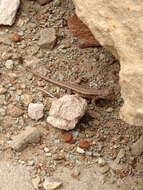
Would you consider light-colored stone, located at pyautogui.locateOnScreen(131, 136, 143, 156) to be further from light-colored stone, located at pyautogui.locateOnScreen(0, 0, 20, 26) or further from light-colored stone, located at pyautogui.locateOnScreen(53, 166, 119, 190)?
light-colored stone, located at pyautogui.locateOnScreen(0, 0, 20, 26)

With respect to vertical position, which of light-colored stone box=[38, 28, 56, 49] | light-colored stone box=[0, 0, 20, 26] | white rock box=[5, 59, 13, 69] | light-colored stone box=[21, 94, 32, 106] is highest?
light-colored stone box=[0, 0, 20, 26]

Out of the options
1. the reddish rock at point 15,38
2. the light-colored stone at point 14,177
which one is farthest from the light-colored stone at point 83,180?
the reddish rock at point 15,38

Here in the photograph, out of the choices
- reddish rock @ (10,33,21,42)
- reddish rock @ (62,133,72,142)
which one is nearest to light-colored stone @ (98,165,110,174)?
reddish rock @ (62,133,72,142)

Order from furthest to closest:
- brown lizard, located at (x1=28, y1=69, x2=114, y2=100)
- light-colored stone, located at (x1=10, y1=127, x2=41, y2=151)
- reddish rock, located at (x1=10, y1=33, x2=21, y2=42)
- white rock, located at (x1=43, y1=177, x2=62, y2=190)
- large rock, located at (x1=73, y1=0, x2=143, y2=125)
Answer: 1. reddish rock, located at (x1=10, y1=33, x2=21, y2=42)
2. brown lizard, located at (x1=28, y1=69, x2=114, y2=100)
3. light-colored stone, located at (x1=10, y1=127, x2=41, y2=151)
4. white rock, located at (x1=43, y1=177, x2=62, y2=190)
5. large rock, located at (x1=73, y1=0, x2=143, y2=125)

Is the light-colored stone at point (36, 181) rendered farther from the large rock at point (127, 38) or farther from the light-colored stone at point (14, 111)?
the large rock at point (127, 38)

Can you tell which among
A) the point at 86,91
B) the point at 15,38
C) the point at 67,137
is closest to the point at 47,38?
the point at 15,38

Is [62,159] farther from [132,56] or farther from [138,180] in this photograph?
[132,56]

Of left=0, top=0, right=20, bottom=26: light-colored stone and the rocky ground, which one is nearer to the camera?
the rocky ground

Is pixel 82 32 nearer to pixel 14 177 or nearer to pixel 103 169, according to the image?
pixel 103 169
